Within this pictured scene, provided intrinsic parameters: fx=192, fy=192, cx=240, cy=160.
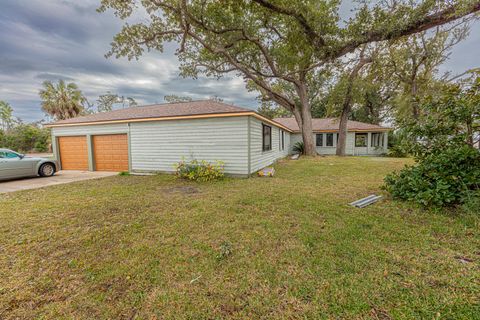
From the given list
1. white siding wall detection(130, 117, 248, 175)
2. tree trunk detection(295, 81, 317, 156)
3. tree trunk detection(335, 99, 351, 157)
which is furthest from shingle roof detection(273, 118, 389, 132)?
white siding wall detection(130, 117, 248, 175)

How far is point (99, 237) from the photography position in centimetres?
296

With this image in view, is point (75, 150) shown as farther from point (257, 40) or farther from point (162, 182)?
point (257, 40)

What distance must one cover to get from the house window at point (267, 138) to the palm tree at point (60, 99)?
20878mm

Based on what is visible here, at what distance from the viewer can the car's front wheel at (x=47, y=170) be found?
812 centimetres

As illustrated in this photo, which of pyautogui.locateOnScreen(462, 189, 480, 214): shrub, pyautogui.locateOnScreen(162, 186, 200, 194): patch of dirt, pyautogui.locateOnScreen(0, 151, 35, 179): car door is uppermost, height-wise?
pyautogui.locateOnScreen(0, 151, 35, 179): car door

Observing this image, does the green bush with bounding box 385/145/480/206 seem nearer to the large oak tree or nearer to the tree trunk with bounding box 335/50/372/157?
the large oak tree

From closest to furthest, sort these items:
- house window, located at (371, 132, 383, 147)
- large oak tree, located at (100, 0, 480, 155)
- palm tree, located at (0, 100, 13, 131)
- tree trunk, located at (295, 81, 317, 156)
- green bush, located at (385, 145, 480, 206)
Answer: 1. green bush, located at (385, 145, 480, 206)
2. large oak tree, located at (100, 0, 480, 155)
3. tree trunk, located at (295, 81, 317, 156)
4. house window, located at (371, 132, 383, 147)
5. palm tree, located at (0, 100, 13, 131)

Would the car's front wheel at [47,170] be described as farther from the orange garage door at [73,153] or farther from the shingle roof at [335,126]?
the shingle roof at [335,126]

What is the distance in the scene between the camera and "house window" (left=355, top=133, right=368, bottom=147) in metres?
17.8

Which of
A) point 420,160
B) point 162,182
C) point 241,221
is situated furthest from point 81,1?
point 420,160

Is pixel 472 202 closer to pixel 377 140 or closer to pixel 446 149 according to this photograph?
pixel 446 149

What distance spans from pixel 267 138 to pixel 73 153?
10270mm

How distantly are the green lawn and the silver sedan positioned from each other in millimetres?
4252

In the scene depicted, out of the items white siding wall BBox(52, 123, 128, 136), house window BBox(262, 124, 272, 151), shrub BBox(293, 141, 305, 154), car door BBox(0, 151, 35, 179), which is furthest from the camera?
shrub BBox(293, 141, 305, 154)
